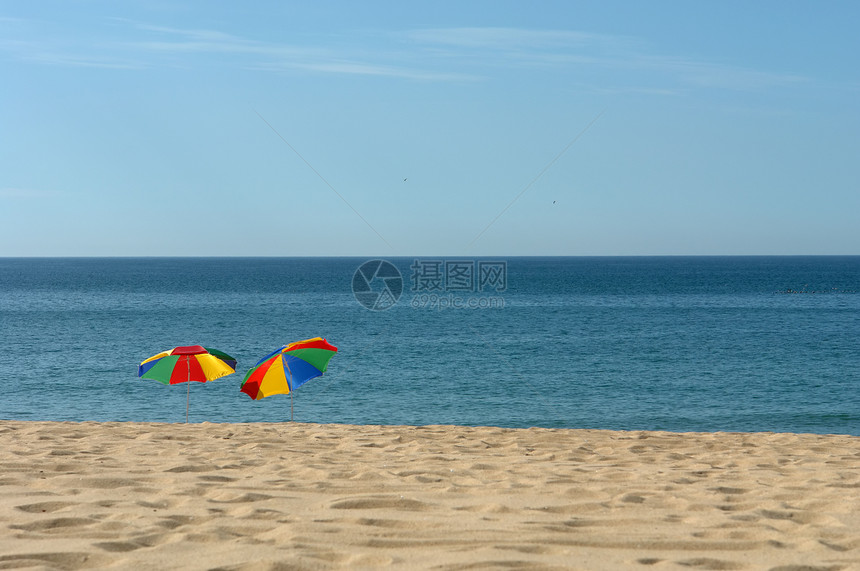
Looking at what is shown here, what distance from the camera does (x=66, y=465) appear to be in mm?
7129

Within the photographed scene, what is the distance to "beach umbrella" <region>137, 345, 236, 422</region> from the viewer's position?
11508 millimetres

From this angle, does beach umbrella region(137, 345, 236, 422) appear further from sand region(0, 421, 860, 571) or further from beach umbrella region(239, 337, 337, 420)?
sand region(0, 421, 860, 571)

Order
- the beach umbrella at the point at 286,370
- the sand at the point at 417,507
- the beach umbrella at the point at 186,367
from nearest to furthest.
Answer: the sand at the point at 417,507, the beach umbrella at the point at 286,370, the beach umbrella at the point at 186,367

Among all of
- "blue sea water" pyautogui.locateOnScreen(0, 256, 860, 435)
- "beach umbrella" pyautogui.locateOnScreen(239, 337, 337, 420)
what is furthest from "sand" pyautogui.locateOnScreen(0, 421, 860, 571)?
"blue sea water" pyautogui.locateOnScreen(0, 256, 860, 435)

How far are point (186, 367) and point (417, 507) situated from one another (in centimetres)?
721

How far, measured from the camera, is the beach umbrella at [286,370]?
10.9 m

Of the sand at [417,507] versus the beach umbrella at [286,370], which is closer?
the sand at [417,507]

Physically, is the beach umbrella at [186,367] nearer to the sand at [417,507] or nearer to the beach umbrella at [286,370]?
the beach umbrella at [286,370]

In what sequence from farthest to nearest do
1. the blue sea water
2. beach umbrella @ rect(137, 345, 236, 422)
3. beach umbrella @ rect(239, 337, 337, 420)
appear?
the blue sea water < beach umbrella @ rect(137, 345, 236, 422) < beach umbrella @ rect(239, 337, 337, 420)

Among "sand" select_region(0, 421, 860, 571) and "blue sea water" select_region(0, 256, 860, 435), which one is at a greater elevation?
"sand" select_region(0, 421, 860, 571)

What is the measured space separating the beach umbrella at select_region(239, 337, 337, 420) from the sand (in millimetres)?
1645

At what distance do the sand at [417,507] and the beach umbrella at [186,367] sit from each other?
219 centimetres

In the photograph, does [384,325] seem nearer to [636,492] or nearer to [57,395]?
[57,395]

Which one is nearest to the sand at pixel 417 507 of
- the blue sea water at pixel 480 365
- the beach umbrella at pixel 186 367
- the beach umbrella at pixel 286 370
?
the beach umbrella at pixel 286 370
